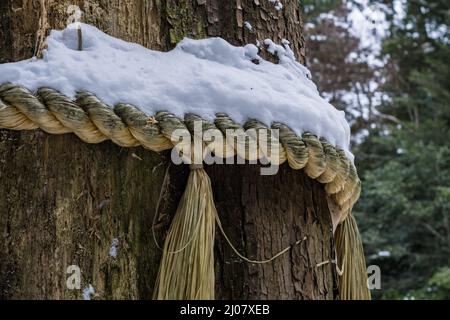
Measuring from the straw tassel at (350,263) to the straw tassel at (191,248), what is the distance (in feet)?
0.83

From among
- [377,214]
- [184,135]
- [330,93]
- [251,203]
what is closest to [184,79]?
[184,135]

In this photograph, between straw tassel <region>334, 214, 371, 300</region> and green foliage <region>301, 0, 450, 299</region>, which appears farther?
green foliage <region>301, 0, 450, 299</region>

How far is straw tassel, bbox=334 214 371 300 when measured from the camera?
3.24 ft

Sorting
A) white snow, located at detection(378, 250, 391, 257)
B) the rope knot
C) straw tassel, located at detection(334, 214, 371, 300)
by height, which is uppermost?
white snow, located at detection(378, 250, 391, 257)

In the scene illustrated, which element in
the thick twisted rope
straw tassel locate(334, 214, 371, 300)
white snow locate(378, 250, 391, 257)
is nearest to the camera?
the thick twisted rope

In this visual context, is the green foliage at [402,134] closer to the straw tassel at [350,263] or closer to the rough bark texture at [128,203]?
the straw tassel at [350,263]

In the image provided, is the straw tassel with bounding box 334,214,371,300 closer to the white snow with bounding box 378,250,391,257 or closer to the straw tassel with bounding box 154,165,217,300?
the straw tassel with bounding box 154,165,217,300

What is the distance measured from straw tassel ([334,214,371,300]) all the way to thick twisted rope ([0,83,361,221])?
20 cm

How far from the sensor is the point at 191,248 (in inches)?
32.8

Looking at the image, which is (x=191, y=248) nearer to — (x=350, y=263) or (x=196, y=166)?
(x=196, y=166)

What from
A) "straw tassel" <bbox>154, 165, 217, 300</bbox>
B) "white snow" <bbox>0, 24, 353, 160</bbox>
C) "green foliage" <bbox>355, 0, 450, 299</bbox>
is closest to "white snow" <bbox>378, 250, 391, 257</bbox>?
"green foliage" <bbox>355, 0, 450, 299</bbox>

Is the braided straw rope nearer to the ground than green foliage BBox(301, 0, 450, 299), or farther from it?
nearer to the ground

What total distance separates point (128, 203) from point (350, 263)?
0.38m

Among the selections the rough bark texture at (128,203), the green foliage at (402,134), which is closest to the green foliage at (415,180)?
the green foliage at (402,134)
